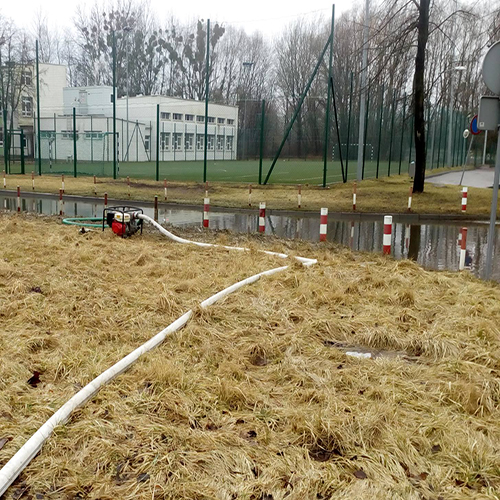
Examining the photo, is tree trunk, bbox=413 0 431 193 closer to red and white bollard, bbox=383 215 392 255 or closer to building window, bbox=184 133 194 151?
red and white bollard, bbox=383 215 392 255

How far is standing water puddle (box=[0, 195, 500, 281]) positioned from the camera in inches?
466

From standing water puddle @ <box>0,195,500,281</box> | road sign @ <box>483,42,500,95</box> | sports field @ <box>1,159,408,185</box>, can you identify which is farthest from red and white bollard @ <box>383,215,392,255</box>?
sports field @ <box>1,159,408,185</box>

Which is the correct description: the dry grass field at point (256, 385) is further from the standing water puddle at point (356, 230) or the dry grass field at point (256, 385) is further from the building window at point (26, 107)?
the building window at point (26, 107)

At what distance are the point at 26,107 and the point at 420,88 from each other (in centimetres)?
4686

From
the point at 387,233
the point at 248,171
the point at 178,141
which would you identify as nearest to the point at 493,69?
the point at 387,233

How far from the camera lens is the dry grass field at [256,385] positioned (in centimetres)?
340

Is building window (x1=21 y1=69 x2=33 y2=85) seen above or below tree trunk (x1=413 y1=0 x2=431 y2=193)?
above

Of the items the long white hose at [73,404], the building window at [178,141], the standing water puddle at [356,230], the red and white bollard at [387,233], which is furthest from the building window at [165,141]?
the long white hose at [73,404]

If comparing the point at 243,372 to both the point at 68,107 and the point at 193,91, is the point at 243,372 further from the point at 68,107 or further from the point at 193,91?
the point at 193,91

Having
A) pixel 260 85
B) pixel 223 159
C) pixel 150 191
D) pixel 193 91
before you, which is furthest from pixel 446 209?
pixel 193 91

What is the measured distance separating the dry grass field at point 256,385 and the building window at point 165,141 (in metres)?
42.3

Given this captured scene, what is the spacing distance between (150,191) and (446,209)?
11.4m

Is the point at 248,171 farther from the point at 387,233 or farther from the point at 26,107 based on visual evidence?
the point at 26,107

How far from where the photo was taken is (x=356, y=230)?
15312 millimetres
